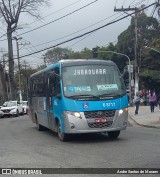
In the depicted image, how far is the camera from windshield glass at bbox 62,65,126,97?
14.7m

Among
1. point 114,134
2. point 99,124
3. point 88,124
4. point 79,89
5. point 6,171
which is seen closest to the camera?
point 6,171

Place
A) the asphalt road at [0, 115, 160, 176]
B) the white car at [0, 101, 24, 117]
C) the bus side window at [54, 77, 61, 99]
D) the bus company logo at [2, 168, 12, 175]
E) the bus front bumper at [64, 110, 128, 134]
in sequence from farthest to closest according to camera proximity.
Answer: the white car at [0, 101, 24, 117], the bus side window at [54, 77, 61, 99], the bus front bumper at [64, 110, 128, 134], the asphalt road at [0, 115, 160, 176], the bus company logo at [2, 168, 12, 175]

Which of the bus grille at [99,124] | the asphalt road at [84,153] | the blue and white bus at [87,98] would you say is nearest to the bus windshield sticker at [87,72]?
the blue and white bus at [87,98]

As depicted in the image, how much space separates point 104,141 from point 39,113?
5.89m

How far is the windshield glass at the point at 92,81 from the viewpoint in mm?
14711

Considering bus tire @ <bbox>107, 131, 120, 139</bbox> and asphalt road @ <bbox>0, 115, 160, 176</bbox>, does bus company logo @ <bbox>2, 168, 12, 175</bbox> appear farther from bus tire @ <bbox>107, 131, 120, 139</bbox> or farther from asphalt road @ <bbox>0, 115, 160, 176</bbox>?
bus tire @ <bbox>107, 131, 120, 139</bbox>

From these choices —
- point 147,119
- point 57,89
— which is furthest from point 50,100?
point 147,119

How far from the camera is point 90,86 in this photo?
1484 cm

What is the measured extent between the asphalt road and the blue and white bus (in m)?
0.58

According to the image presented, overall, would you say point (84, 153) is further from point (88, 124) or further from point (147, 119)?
point (147, 119)

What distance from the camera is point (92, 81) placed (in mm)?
14984

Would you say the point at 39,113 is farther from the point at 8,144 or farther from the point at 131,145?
the point at 131,145

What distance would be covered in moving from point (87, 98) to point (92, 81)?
0.80m

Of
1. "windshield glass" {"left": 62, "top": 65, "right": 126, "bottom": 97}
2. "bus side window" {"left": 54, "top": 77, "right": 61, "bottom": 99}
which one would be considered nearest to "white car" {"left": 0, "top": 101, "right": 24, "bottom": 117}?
"bus side window" {"left": 54, "top": 77, "right": 61, "bottom": 99}
